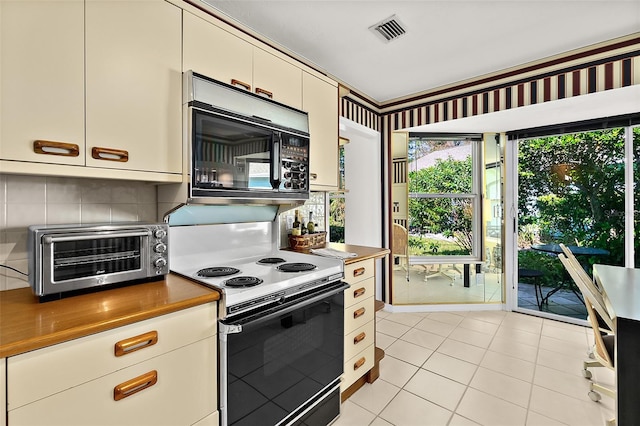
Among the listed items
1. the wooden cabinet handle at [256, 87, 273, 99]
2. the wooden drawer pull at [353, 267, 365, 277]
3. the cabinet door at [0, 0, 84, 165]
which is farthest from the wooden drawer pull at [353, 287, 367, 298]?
the cabinet door at [0, 0, 84, 165]

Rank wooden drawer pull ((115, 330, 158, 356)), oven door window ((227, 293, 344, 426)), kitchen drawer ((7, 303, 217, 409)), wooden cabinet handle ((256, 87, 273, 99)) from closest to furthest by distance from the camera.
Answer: kitchen drawer ((7, 303, 217, 409)), wooden drawer pull ((115, 330, 158, 356)), oven door window ((227, 293, 344, 426)), wooden cabinet handle ((256, 87, 273, 99))

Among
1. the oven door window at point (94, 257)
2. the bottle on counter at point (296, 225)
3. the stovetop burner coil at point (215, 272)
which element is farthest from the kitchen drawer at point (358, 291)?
the oven door window at point (94, 257)

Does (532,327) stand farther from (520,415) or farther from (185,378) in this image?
(185,378)

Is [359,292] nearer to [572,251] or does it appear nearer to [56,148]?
[56,148]

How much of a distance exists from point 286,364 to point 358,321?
0.74m

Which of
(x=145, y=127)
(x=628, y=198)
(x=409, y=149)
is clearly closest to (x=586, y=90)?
(x=628, y=198)

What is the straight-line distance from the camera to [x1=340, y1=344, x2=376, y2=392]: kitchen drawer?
203 centimetres

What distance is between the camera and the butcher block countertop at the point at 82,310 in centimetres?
91

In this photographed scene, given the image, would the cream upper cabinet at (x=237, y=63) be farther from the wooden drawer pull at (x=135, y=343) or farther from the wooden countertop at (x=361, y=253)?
the wooden drawer pull at (x=135, y=343)

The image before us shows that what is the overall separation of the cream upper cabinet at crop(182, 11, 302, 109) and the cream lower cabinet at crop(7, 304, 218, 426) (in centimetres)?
127

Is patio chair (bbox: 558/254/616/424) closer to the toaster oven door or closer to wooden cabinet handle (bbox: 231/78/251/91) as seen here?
wooden cabinet handle (bbox: 231/78/251/91)

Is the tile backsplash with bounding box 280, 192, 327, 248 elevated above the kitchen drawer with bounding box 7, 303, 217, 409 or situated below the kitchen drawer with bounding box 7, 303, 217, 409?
above

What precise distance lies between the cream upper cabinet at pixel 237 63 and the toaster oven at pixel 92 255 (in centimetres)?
89

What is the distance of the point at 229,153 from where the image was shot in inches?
65.5
